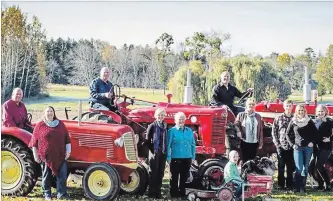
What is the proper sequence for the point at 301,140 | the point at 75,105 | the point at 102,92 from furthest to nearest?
1. the point at 75,105
2. the point at 102,92
3. the point at 301,140

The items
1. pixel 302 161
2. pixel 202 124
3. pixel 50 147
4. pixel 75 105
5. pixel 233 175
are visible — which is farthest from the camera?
pixel 75 105

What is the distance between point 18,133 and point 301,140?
→ 3734 mm

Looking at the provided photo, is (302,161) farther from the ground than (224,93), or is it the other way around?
(224,93)

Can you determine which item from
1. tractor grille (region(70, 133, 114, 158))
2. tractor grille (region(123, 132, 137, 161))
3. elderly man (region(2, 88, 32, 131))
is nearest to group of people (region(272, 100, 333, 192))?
tractor grille (region(123, 132, 137, 161))

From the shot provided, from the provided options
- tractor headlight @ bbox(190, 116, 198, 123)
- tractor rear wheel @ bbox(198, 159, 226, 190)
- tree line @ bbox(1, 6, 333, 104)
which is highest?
tree line @ bbox(1, 6, 333, 104)

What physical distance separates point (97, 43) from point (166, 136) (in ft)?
82.2

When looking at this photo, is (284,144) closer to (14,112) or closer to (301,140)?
(301,140)

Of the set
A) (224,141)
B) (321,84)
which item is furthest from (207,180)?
(321,84)

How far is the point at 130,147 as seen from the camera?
6629mm

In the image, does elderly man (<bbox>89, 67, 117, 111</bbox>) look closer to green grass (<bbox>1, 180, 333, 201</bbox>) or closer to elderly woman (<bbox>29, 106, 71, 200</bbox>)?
elderly woman (<bbox>29, 106, 71, 200</bbox>)

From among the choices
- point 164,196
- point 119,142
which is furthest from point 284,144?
point 119,142

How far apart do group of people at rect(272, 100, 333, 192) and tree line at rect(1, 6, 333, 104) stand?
55.3 feet

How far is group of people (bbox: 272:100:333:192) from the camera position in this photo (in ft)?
23.7

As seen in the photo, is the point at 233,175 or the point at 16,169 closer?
the point at 233,175
